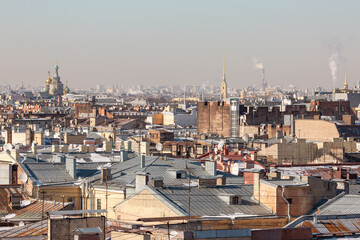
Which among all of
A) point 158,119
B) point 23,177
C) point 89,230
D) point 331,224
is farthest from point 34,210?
point 158,119

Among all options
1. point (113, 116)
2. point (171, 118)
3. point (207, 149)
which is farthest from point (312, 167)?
point (113, 116)

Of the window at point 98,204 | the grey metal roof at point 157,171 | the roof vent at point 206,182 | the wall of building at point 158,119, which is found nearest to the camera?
the roof vent at point 206,182

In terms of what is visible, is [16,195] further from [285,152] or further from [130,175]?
[285,152]

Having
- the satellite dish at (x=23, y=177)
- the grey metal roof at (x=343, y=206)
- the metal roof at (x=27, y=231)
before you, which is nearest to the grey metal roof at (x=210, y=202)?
the grey metal roof at (x=343, y=206)

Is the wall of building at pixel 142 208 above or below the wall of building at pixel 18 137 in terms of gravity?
above

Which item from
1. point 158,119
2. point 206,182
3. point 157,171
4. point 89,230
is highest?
point 89,230

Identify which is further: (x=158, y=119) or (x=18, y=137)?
(x=158, y=119)

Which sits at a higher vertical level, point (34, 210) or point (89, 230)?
point (89, 230)

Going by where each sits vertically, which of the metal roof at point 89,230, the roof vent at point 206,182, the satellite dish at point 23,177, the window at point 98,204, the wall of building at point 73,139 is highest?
the metal roof at point 89,230

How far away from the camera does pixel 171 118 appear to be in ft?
304

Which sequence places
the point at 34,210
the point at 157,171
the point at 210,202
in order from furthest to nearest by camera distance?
1. the point at 157,171
2. the point at 34,210
3. the point at 210,202

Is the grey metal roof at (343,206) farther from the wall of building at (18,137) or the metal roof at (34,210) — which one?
the wall of building at (18,137)

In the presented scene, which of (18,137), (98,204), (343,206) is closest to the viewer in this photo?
(343,206)

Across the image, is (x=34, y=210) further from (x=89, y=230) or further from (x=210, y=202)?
(x=89, y=230)
